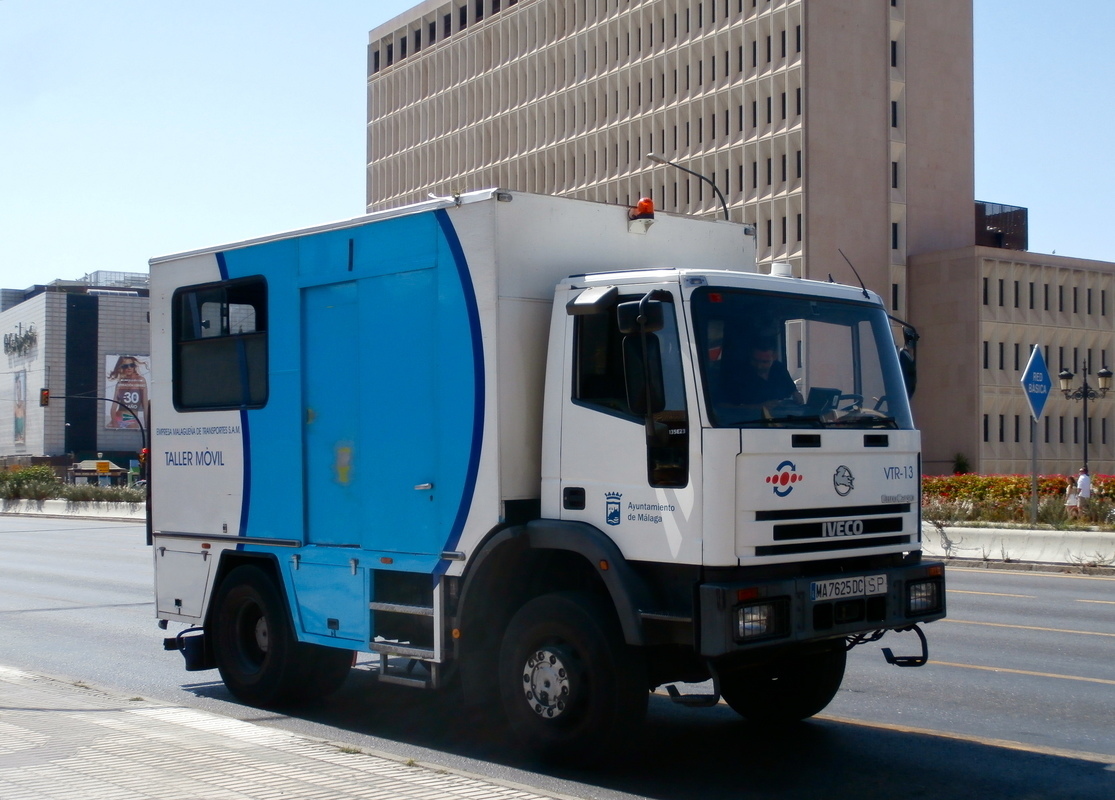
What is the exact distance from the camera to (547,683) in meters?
7.30

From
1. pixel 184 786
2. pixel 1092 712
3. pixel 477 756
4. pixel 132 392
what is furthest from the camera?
pixel 132 392

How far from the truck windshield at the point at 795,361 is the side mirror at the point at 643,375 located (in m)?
0.24

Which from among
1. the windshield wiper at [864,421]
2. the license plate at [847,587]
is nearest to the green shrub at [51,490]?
the windshield wiper at [864,421]

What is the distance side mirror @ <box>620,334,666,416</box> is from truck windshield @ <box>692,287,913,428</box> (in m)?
0.24

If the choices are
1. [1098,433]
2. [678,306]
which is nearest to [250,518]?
[678,306]

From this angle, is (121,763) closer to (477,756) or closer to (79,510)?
(477,756)

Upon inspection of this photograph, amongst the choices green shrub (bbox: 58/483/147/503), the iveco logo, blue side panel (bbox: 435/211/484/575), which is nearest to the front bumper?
the iveco logo

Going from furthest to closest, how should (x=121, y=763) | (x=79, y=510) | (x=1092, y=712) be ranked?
1. (x=79, y=510)
2. (x=1092, y=712)
3. (x=121, y=763)

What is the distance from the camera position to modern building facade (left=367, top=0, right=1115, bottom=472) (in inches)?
2751

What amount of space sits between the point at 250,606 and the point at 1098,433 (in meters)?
75.0

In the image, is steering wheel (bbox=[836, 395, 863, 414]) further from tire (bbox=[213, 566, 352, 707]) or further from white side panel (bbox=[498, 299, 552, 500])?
tire (bbox=[213, 566, 352, 707])

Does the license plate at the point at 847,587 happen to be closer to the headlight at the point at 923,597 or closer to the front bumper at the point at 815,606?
the front bumper at the point at 815,606

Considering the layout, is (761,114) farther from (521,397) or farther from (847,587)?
(847,587)

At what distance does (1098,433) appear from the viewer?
3000 inches
